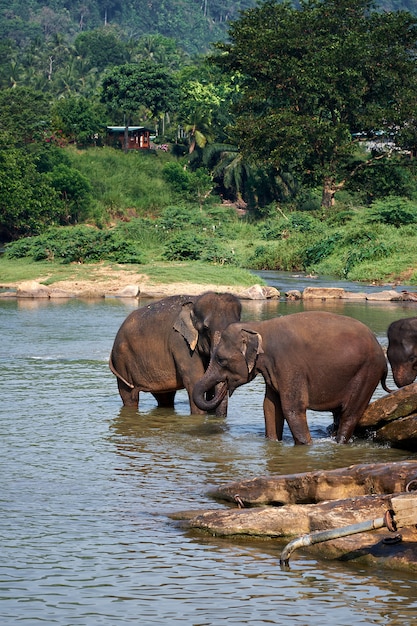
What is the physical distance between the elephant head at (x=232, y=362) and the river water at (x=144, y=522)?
0.63 metres

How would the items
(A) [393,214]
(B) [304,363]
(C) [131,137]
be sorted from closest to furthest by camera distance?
(B) [304,363] → (A) [393,214] → (C) [131,137]

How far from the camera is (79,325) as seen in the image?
2445cm

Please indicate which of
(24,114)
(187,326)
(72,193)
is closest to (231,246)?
(72,193)

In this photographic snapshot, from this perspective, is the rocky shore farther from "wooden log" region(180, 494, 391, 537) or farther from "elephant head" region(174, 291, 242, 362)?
"wooden log" region(180, 494, 391, 537)

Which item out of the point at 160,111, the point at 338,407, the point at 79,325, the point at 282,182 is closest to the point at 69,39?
the point at 160,111

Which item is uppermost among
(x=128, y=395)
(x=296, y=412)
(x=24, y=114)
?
(x=24, y=114)

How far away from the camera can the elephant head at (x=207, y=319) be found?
40.5ft

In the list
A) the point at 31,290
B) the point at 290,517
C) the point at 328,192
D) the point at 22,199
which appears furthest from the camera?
the point at 328,192

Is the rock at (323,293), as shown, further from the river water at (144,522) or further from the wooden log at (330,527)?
the wooden log at (330,527)

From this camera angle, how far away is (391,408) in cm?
1145

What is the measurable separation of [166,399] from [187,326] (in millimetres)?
1802

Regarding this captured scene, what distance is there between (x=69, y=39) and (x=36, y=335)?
16557cm

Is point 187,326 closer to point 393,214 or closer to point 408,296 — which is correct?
point 408,296

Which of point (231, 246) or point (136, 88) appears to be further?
point (136, 88)
